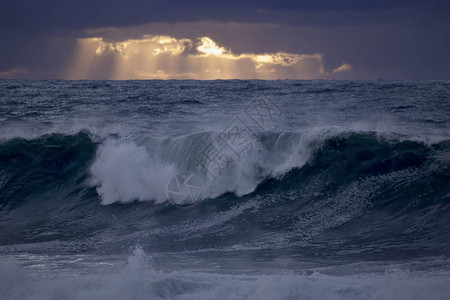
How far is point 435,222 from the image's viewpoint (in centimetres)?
735

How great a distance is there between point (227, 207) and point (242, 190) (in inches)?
33.2

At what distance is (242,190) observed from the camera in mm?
9672

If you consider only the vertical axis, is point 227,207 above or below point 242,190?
below

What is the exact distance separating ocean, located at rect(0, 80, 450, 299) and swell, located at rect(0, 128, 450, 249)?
40 millimetres

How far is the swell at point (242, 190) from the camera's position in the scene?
755cm

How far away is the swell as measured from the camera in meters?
7.55

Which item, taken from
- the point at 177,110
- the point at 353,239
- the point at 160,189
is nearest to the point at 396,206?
the point at 353,239

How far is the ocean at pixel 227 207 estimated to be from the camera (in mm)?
4684

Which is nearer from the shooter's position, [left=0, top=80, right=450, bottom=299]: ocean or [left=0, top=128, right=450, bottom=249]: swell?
[left=0, top=80, right=450, bottom=299]: ocean

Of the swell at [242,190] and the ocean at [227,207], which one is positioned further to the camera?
the swell at [242,190]

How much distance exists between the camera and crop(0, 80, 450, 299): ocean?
4.68 meters

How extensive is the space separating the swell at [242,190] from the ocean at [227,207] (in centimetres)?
4

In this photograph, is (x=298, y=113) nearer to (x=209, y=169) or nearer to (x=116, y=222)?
(x=209, y=169)

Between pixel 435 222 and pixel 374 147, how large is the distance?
10.8 ft
